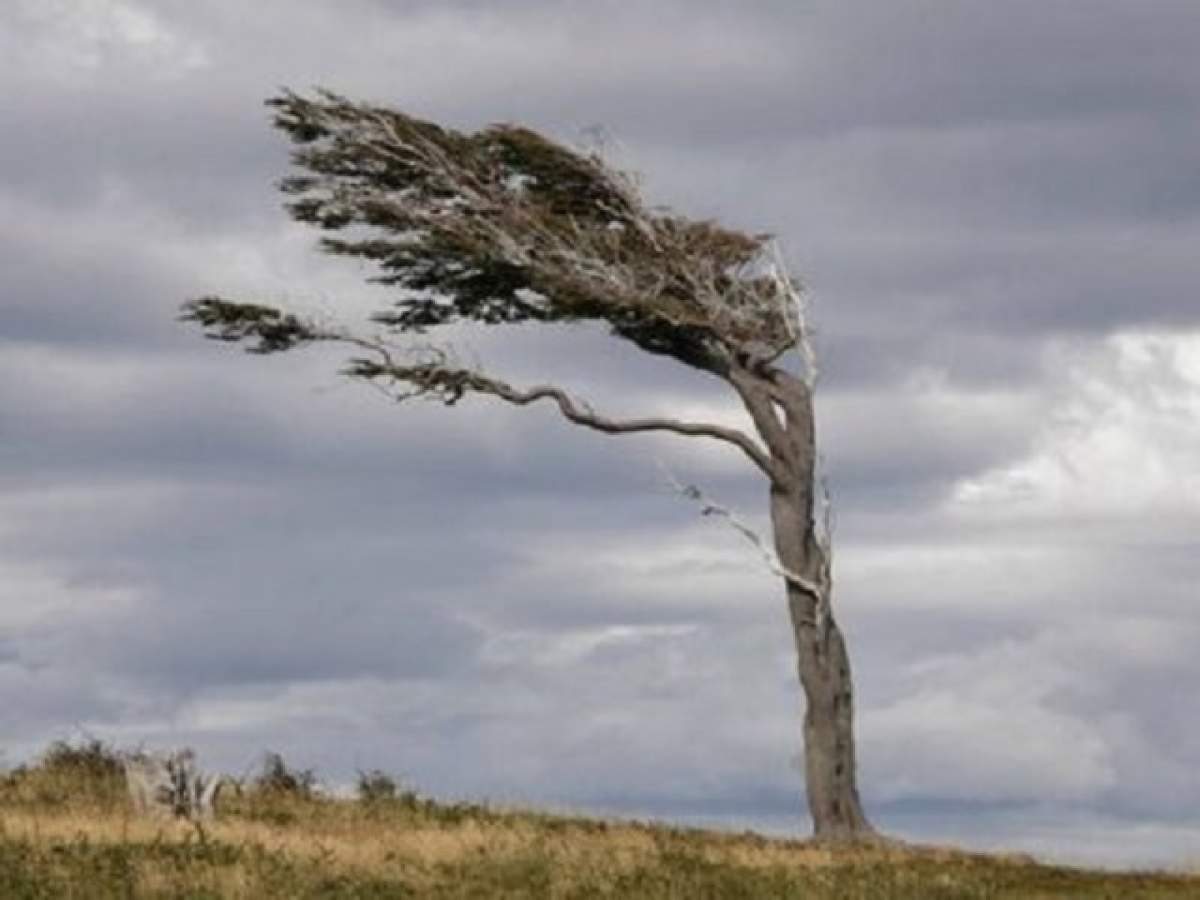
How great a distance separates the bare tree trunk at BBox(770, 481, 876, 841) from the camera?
38.5 metres

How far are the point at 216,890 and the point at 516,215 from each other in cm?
1769

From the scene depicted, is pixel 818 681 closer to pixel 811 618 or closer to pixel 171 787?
pixel 811 618

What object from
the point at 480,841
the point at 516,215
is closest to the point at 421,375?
the point at 516,215

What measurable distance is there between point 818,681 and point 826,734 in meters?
0.80

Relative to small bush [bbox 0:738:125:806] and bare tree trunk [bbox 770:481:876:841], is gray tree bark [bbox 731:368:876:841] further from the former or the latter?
small bush [bbox 0:738:125:806]

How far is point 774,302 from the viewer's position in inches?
1572

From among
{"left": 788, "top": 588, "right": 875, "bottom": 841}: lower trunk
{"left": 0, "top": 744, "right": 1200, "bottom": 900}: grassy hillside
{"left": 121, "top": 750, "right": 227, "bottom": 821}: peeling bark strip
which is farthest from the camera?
{"left": 788, "top": 588, "right": 875, "bottom": 841}: lower trunk

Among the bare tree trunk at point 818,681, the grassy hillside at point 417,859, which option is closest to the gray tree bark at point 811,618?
the bare tree trunk at point 818,681

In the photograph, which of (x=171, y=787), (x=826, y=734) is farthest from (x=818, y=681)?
(x=171, y=787)

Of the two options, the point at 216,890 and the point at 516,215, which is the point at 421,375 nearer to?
the point at 516,215

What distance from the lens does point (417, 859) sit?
2866 centimetres

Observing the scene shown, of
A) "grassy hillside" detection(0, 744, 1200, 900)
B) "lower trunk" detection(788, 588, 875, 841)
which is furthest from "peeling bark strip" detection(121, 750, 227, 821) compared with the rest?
"lower trunk" detection(788, 588, 875, 841)

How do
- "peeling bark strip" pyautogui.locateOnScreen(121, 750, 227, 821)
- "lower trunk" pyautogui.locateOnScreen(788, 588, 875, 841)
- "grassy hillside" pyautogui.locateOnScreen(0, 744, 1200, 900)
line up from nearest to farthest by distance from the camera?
"grassy hillside" pyautogui.locateOnScreen(0, 744, 1200, 900) → "peeling bark strip" pyautogui.locateOnScreen(121, 750, 227, 821) → "lower trunk" pyautogui.locateOnScreen(788, 588, 875, 841)

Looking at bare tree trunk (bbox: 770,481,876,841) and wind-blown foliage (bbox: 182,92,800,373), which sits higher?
wind-blown foliage (bbox: 182,92,800,373)
